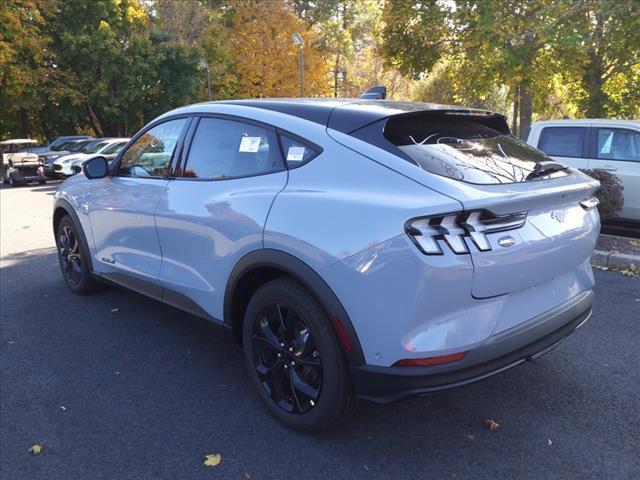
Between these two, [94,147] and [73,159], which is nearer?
[73,159]

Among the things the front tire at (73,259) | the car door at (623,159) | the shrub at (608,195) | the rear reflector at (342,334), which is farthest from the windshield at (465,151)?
the car door at (623,159)

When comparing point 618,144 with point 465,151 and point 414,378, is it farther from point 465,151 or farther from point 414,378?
point 414,378

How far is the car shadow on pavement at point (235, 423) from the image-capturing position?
2.59m

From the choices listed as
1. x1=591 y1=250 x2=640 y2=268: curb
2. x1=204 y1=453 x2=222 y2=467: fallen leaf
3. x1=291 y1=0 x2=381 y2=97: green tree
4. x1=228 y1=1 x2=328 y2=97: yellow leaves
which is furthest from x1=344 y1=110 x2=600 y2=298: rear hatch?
x1=291 y1=0 x2=381 y2=97: green tree

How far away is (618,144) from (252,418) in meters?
6.98

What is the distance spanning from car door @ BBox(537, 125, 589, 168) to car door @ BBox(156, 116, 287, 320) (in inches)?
236

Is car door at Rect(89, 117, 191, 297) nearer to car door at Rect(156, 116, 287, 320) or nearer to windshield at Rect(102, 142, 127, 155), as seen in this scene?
car door at Rect(156, 116, 287, 320)

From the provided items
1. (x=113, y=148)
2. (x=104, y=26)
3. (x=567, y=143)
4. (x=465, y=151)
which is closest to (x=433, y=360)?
(x=465, y=151)

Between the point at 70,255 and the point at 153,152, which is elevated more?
the point at 153,152

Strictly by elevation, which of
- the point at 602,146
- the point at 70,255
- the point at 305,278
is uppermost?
the point at 305,278

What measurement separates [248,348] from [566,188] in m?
1.90

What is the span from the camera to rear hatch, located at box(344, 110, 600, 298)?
89.2 inches

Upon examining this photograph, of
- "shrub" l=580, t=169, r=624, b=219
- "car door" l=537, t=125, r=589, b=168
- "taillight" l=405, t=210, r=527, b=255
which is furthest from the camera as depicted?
"car door" l=537, t=125, r=589, b=168

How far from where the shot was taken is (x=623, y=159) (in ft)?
24.9
